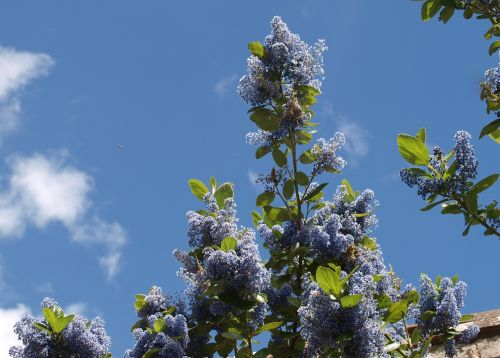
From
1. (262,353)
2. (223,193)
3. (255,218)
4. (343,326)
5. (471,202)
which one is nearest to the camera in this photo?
(343,326)

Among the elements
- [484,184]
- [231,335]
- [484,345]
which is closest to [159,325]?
[231,335]

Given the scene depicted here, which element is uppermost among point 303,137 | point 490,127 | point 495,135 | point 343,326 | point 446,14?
point 446,14

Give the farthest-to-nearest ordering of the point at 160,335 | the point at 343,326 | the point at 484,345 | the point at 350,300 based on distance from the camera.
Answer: the point at 484,345, the point at 160,335, the point at 343,326, the point at 350,300

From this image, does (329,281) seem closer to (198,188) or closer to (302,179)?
(302,179)

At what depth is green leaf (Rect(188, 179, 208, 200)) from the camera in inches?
215

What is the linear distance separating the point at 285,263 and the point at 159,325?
39.8 inches

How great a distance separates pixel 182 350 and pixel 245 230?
0.90 metres

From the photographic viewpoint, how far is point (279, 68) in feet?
16.4

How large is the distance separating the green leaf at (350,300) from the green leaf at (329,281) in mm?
93

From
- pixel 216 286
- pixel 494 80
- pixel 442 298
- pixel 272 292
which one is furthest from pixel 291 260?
pixel 494 80

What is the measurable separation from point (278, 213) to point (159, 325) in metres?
1.15

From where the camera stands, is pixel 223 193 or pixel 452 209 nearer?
pixel 452 209

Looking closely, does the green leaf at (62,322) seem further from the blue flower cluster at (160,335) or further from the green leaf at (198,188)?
the green leaf at (198,188)

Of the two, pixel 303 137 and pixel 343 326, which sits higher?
pixel 303 137
